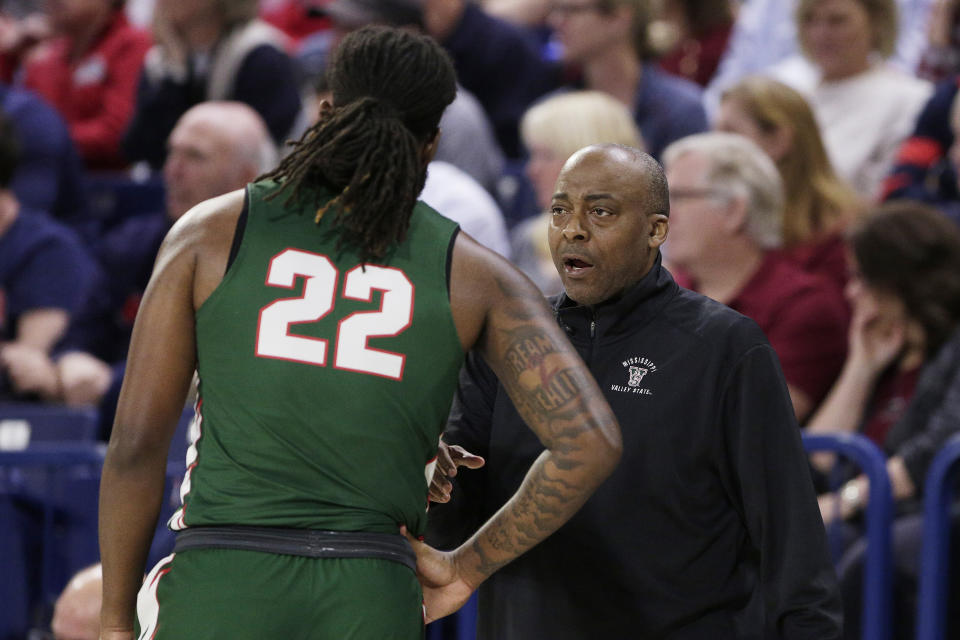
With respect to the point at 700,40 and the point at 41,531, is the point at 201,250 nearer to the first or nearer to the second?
the point at 41,531

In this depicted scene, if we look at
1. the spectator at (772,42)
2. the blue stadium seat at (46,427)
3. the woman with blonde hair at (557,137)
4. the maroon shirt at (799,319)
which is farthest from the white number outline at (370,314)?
the spectator at (772,42)

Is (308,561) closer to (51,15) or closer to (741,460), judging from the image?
(741,460)

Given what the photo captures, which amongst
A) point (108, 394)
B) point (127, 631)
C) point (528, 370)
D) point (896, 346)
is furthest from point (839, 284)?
point (127, 631)

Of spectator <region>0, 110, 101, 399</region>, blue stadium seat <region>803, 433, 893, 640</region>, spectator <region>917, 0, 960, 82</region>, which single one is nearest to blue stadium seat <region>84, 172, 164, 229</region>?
spectator <region>0, 110, 101, 399</region>

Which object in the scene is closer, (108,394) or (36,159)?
(108,394)

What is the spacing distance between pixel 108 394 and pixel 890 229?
10.4ft

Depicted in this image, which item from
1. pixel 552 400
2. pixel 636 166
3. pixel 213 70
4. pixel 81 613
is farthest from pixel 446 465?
pixel 213 70

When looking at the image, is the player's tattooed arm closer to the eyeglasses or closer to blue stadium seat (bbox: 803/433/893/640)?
blue stadium seat (bbox: 803/433/893/640)

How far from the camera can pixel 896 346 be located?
509cm

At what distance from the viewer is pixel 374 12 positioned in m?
6.79

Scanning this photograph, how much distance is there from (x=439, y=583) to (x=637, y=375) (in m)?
0.58

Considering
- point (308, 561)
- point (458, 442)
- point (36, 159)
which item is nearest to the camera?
point (308, 561)

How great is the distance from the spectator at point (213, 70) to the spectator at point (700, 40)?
226cm

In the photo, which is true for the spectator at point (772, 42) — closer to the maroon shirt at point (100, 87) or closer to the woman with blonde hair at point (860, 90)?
the woman with blonde hair at point (860, 90)
